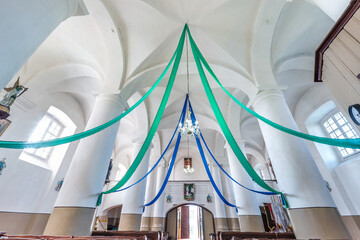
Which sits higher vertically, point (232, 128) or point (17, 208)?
point (232, 128)

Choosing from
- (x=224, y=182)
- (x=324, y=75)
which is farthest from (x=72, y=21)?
(x=224, y=182)

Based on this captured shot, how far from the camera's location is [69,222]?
2643mm

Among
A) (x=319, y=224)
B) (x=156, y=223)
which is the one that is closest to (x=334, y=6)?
(x=319, y=224)

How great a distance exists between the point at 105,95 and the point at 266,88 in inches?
164

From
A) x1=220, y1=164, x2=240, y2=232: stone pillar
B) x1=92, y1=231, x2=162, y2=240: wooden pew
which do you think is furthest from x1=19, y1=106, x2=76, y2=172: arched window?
x1=220, y1=164, x2=240, y2=232: stone pillar

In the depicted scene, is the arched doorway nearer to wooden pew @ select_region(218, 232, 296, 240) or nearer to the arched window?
wooden pew @ select_region(218, 232, 296, 240)

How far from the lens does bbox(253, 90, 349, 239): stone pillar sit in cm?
249

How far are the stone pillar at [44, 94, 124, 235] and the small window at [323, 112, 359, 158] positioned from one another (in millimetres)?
8589

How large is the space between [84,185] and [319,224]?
4175 millimetres

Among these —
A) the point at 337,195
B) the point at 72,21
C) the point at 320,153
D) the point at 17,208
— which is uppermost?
the point at 72,21

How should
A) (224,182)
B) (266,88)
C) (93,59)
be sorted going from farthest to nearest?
(224,182)
(93,59)
(266,88)

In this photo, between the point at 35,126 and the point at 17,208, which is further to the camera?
the point at 35,126

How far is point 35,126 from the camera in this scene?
561 centimetres

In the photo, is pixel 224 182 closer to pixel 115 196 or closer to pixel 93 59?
pixel 115 196
